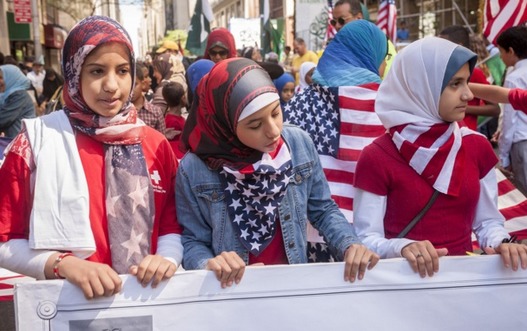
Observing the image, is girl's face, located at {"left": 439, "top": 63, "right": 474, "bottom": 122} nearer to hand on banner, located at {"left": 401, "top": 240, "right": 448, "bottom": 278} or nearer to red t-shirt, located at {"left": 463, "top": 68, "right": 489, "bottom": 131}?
hand on banner, located at {"left": 401, "top": 240, "right": 448, "bottom": 278}

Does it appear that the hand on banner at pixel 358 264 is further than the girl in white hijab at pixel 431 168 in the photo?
No

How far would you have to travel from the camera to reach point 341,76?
Result: 3.88 meters

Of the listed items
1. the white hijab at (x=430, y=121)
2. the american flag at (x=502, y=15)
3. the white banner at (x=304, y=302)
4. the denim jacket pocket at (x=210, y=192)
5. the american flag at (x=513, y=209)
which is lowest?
the american flag at (x=513, y=209)

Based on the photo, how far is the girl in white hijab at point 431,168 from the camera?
252cm

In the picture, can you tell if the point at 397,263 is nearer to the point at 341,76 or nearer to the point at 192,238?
the point at 192,238

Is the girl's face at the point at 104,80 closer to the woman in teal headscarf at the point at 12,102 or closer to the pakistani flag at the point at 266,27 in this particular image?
the woman in teal headscarf at the point at 12,102

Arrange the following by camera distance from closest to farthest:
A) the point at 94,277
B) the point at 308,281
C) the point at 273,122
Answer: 1. the point at 94,277
2. the point at 308,281
3. the point at 273,122

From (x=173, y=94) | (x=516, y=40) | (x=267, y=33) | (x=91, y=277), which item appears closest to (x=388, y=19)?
(x=516, y=40)

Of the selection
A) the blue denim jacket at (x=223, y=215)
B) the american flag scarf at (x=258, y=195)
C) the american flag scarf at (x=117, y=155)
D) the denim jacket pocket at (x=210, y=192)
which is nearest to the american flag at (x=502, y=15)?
the blue denim jacket at (x=223, y=215)

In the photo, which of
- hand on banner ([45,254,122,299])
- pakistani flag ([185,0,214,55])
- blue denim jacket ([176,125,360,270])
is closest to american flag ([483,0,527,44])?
blue denim jacket ([176,125,360,270])

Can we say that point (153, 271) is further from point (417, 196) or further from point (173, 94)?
point (173, 94)

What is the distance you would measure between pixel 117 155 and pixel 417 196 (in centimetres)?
111

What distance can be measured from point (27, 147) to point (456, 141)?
1.53 meters

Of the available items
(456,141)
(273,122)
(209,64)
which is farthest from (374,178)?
(209,64)
